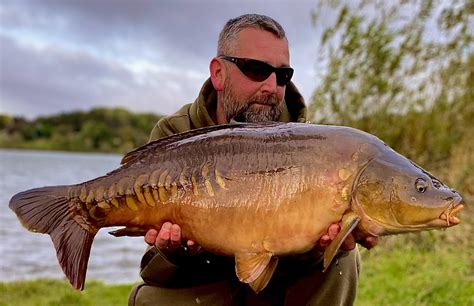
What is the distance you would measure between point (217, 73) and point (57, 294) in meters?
3.18

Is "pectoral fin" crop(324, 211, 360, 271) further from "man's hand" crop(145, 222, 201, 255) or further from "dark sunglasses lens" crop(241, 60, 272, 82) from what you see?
"dark sunglasses lens" crop(241, 60, 272, 82)

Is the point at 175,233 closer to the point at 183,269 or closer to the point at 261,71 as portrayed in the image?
the point at 183,269

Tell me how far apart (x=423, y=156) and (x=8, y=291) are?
409cm

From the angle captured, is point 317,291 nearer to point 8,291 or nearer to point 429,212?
point 429,212

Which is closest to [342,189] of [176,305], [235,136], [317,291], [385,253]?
[235,136]

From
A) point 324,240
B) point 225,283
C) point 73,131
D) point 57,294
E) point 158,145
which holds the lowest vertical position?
point 73,131

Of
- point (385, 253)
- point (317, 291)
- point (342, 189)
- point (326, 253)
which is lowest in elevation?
point (385, 253)

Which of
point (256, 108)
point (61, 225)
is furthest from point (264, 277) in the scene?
point (256, 108)

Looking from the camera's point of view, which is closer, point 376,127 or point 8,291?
point 8,291

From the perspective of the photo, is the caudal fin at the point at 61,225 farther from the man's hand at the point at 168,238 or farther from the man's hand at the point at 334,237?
the man's hand at the point at 334,237

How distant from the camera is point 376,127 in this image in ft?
21.1

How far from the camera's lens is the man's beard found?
9.31 ft

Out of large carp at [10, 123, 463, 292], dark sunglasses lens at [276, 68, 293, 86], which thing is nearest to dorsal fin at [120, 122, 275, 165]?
large carp at [10, 123, 463, 292]

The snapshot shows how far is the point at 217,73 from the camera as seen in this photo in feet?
9.96
